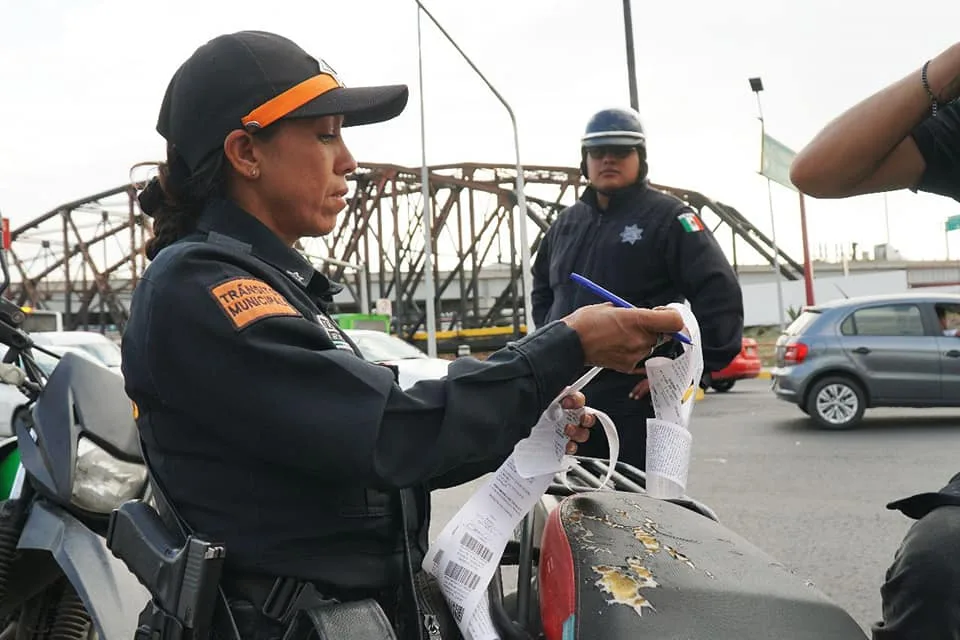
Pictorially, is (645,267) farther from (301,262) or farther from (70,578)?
(70,578)

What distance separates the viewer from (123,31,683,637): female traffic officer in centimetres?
124

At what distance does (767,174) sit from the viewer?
18.2m

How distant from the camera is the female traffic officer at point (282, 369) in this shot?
48.9 inches

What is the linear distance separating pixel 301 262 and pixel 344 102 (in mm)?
290

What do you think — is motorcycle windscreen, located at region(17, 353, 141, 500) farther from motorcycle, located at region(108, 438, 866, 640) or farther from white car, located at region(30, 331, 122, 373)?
white car, located at region(30, 331, 122, 373)

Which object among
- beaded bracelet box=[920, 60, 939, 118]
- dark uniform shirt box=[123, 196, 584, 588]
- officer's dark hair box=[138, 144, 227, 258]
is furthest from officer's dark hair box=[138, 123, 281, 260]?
beaded bracelet box=[920, 60, 939, 118]

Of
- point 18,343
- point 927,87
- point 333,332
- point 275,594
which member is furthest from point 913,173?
point 18,343

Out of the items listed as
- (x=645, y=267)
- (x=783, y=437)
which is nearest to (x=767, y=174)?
(x=783, y=437)

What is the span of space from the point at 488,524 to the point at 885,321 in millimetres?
8924

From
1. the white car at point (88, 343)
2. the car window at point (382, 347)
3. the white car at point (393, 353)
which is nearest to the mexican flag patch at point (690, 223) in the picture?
the white car at point (393, 353)

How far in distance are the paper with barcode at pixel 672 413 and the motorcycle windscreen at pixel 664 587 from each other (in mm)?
185

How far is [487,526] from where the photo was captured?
142cm

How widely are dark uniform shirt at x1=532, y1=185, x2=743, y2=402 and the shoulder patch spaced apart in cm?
148

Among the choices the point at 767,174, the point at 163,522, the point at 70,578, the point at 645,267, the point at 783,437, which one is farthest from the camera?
the point at 767,174
